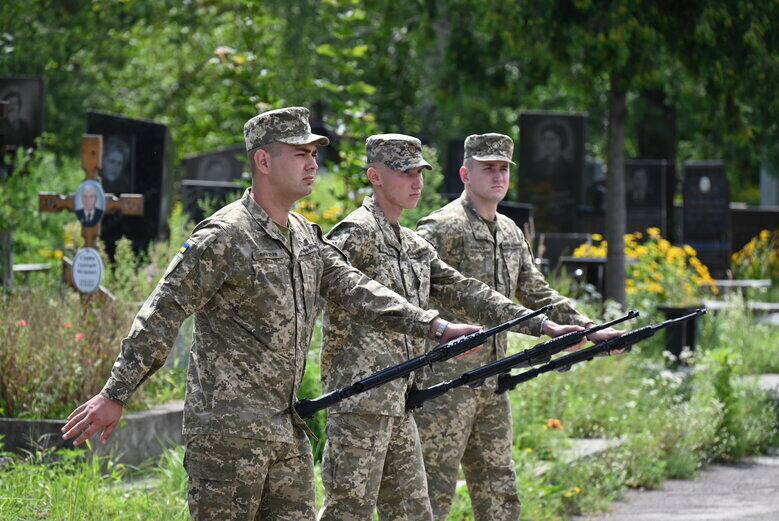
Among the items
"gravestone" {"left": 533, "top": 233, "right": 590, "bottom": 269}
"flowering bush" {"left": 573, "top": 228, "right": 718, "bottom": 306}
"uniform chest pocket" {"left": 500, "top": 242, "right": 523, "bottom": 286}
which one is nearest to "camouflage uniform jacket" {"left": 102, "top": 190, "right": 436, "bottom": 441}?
"uniform chest pocket" {"left": 500, "top": 242, "right": 523, "bottom": 286}

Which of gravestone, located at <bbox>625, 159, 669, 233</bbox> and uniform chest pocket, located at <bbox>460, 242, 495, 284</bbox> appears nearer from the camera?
uniform chest pocket, located at <bbox>460, 242, 495, 284</bbox>

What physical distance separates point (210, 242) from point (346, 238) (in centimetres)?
120

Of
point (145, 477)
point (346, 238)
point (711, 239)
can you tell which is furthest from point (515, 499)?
point (711, 239)

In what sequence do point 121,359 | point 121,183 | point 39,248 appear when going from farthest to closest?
1. point 39,248
2. point 121,183
3. point 121,359

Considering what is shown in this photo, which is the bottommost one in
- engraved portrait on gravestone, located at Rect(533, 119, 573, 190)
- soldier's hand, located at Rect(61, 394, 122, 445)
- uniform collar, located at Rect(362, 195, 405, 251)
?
soldier's hand, located at Rect(61, 394, 122, 445)

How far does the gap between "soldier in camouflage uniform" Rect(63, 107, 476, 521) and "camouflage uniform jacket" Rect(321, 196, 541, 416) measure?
2.53 ft

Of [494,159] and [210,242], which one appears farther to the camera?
[494,159]

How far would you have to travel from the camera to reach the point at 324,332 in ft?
18.9

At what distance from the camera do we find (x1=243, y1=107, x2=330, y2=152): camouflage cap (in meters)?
4.79

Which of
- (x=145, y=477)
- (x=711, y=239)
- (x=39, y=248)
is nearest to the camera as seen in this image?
(x=145, y=477)

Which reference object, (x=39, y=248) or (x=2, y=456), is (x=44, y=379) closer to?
(x=2, y=456)

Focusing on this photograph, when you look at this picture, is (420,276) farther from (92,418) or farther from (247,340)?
(92,418)

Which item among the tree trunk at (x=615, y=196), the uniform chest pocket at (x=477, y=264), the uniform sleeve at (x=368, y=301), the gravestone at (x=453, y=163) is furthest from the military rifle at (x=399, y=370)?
the gravestone at (x=453, y=163)

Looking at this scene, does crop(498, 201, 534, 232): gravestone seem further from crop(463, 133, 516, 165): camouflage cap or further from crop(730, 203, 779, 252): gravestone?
crop(730, 203, 779, 252): gravestone
